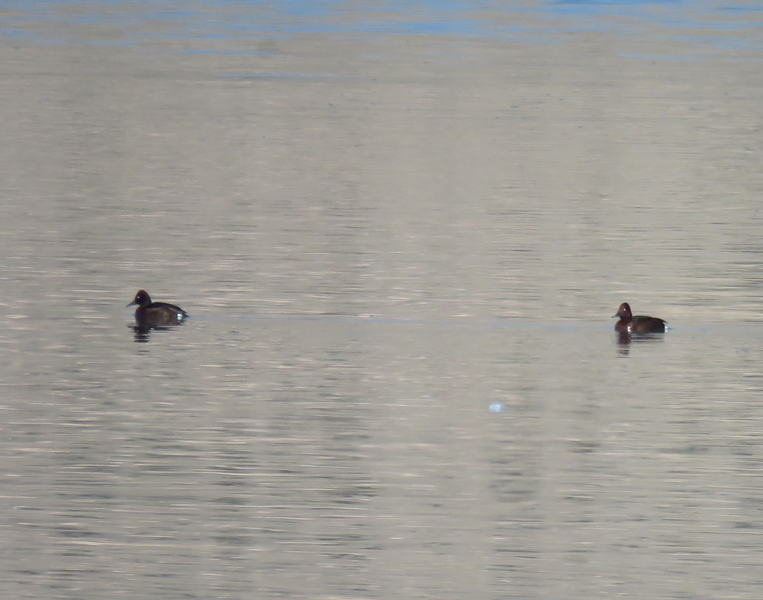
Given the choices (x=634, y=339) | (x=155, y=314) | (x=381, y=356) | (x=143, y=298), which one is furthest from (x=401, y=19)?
(x=381, y=356)

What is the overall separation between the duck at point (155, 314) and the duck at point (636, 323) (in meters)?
3.05

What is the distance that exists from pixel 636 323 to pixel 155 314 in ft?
10.8

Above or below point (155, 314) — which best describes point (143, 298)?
above

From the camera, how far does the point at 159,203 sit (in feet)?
58.9

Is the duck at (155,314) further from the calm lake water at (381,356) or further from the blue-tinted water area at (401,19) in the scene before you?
the blue-tinted water area at (401,19)

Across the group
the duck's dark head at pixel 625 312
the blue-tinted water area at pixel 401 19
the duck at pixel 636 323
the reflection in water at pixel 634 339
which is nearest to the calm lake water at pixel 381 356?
the reflection in water at pixel 634 339

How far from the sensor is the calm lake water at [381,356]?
23.9 ft

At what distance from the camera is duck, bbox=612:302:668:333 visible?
37.5 feet

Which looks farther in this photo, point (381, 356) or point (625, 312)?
point (625, 312)

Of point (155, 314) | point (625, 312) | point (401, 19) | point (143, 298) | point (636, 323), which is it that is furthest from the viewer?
point (401, 19)

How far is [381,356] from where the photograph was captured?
10992 millimetres

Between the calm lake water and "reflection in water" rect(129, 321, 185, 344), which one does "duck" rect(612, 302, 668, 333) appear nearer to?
the calm lake water

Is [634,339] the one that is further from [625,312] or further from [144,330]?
[144,330]

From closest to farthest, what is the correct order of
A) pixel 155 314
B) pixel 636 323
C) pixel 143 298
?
1. pixel 636 323
2. pixel 155 314
3. pixel 143 298
